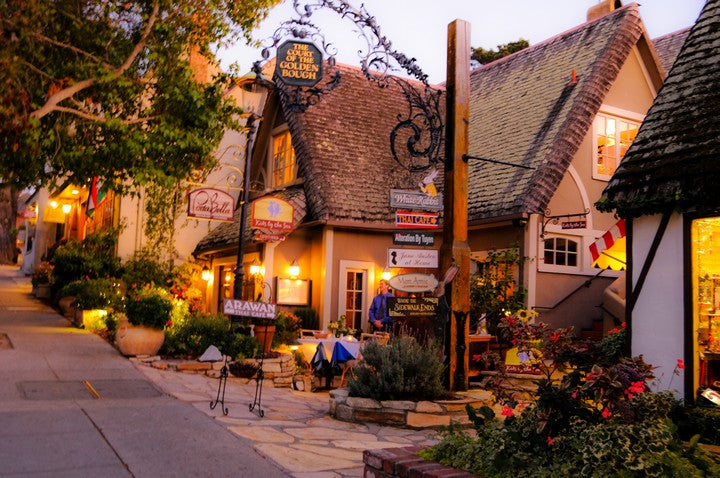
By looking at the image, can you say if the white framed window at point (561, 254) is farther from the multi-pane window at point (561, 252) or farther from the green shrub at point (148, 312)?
the green shrub at point (148, 312)

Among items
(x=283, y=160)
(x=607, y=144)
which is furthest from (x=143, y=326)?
(x=607, y=144)

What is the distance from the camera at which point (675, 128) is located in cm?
849

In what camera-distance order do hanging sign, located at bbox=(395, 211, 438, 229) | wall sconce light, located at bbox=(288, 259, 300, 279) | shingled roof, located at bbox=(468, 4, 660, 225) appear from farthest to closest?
wall sconce light, located at bbox=(288, 259, 300, 279) → shingled roof, located at bbox=(468, 4, 660, 225) → hanging sign, located at bbox=(395, 211, 438, 229)

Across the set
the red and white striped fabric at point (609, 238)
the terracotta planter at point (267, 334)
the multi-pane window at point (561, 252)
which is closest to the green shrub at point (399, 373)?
the red and white striped fabric at point (609, 238)

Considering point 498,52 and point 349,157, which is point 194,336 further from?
point 498,52

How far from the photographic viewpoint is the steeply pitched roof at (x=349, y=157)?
15461 mm

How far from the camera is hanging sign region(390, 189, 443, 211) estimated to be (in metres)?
9.88

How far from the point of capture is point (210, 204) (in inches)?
557

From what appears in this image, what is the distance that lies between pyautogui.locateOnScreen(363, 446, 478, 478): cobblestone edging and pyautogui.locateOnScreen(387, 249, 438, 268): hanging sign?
4.52m

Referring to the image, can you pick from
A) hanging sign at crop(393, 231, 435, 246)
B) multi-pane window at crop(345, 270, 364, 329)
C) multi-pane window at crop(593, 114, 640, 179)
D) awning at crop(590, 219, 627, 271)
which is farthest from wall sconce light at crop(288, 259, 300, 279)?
multi-pane window at crop(593, 114, 640, 179)

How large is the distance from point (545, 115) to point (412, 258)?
7243 mm

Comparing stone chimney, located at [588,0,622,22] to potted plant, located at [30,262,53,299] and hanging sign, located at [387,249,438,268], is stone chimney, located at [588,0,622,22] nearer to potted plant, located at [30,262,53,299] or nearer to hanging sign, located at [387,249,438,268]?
hanging sign, located at [387,249,438,268]

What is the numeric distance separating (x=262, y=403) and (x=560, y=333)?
18.7 ft

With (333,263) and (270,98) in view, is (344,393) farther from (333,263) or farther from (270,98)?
(270,98)
